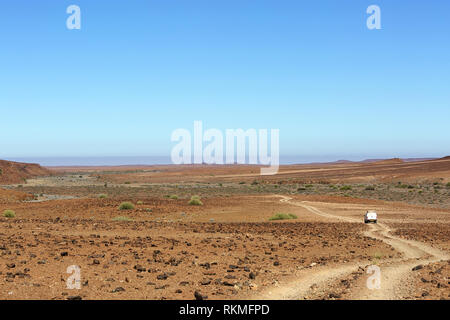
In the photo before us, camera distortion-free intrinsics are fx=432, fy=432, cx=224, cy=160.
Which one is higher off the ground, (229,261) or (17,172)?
(17,172)

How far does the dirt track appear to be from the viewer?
877 centimetres

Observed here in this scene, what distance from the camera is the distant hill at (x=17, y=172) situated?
8666 cm

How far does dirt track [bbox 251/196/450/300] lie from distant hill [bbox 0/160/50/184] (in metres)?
82.9

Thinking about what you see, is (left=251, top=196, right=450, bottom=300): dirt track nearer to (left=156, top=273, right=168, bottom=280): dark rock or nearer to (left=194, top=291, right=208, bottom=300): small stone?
(left=194, top=291, right=208, bottom=300): small stone

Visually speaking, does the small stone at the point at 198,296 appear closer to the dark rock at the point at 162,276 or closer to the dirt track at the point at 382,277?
the dirt track at the point at 382,277

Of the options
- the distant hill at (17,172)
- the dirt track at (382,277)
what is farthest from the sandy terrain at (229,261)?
the distant hill at (17,172)

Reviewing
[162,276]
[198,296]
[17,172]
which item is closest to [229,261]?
[162,276]

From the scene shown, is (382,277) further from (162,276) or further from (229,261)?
(162,276)

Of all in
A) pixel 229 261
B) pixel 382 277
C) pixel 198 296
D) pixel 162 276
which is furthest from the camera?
pixel 229 261

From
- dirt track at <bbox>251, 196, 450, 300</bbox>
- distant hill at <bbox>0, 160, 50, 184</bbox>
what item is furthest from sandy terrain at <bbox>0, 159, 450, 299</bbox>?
distant hill at <bbox>0, 160, 50, 184</bbox>

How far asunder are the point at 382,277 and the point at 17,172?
106841 millimetres

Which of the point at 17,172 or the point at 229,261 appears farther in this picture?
the point at 17,172

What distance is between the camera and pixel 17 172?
102875 millimetres

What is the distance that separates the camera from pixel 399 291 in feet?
29.0
